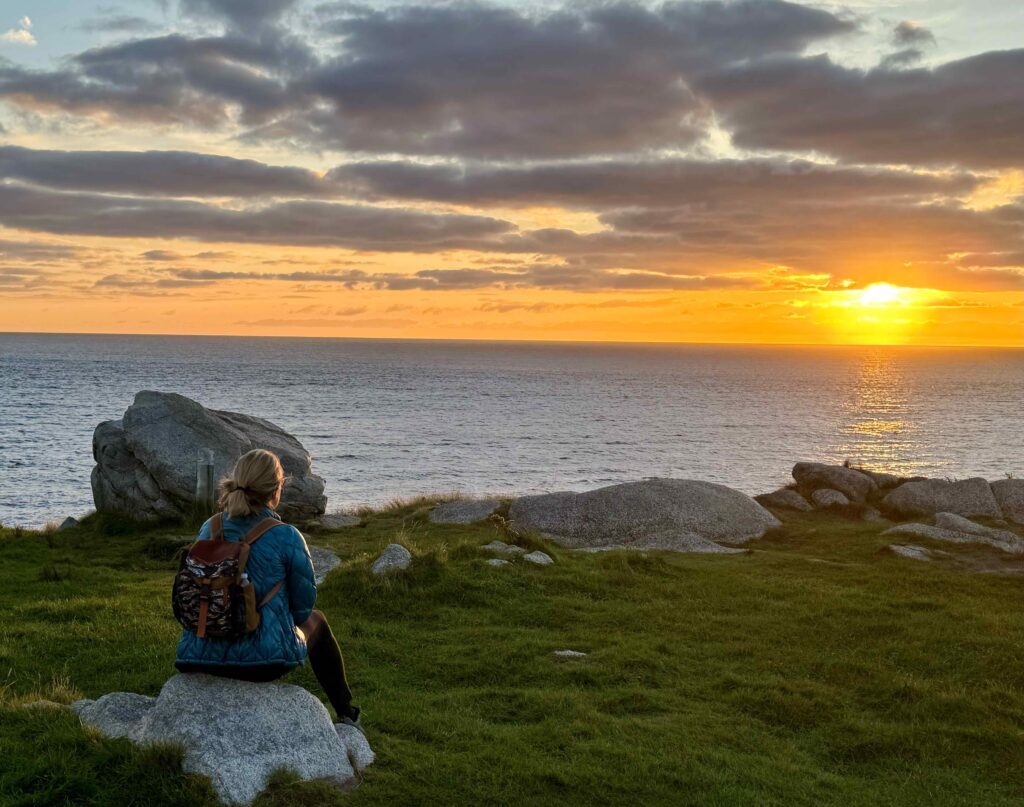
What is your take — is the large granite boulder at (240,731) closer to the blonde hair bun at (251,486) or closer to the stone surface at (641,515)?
the blonde hair bun at (251,486)

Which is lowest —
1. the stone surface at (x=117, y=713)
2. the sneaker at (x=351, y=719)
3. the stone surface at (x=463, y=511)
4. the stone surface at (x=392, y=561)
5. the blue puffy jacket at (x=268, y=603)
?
the stone surface at (x=463, y=511)

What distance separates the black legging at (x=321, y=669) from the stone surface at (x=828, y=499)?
27199 millimetres

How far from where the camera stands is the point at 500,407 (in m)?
115

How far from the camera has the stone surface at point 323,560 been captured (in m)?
19.6

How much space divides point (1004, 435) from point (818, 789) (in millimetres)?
89811

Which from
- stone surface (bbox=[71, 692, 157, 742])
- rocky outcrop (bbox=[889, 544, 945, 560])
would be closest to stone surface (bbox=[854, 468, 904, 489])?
rocky outcrop (bbox=[889, 544, 945, 560])

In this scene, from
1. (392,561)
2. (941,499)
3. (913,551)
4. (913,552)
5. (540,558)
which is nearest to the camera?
(392,561)

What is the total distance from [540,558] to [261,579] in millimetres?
11677

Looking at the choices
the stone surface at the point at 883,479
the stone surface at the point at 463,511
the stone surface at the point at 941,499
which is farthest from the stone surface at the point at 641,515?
the stone surface at the point at 883,479

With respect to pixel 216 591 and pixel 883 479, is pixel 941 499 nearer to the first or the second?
pixel 883 479

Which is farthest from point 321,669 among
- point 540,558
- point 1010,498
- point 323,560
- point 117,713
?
point 1010,498

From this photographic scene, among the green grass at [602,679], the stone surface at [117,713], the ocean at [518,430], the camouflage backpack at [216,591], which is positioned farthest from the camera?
the ocean at [518,430]

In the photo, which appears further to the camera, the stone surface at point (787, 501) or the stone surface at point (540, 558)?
the stone surface at point (787, 501)

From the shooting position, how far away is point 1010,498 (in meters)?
31.6
